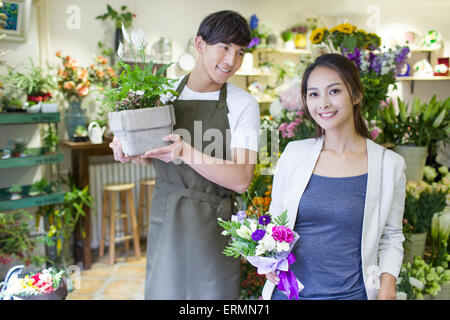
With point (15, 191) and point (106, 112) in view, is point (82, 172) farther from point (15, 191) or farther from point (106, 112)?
point (106, 112)

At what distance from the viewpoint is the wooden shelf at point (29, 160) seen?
305 centimetres

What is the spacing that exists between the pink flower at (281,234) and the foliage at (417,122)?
1100 mm

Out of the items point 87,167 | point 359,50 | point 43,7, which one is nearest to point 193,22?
point 43,7

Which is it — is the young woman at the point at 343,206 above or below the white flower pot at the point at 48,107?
below

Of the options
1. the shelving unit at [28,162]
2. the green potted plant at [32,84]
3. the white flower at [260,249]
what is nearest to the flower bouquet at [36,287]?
the white flower at [260,249]

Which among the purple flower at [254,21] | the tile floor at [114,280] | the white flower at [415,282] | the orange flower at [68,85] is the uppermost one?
the purple flower at [254,21]

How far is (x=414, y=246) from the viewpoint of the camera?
6.66 feet

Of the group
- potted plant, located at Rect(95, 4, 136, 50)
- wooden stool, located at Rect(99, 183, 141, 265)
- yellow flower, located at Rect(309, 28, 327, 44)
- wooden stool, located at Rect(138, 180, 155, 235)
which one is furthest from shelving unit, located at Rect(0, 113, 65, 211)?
yellow flower, located at Rect(309, 28, 327, 44)

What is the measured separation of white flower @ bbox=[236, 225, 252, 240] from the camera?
97cm

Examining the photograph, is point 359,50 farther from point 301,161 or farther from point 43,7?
point 43,7

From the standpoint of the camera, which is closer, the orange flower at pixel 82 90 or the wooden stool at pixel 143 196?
the orange flower at pixel 82 90

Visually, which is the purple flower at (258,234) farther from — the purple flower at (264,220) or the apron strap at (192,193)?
the apron strap at (192,193)

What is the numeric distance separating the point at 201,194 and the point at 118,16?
315 centimetres
